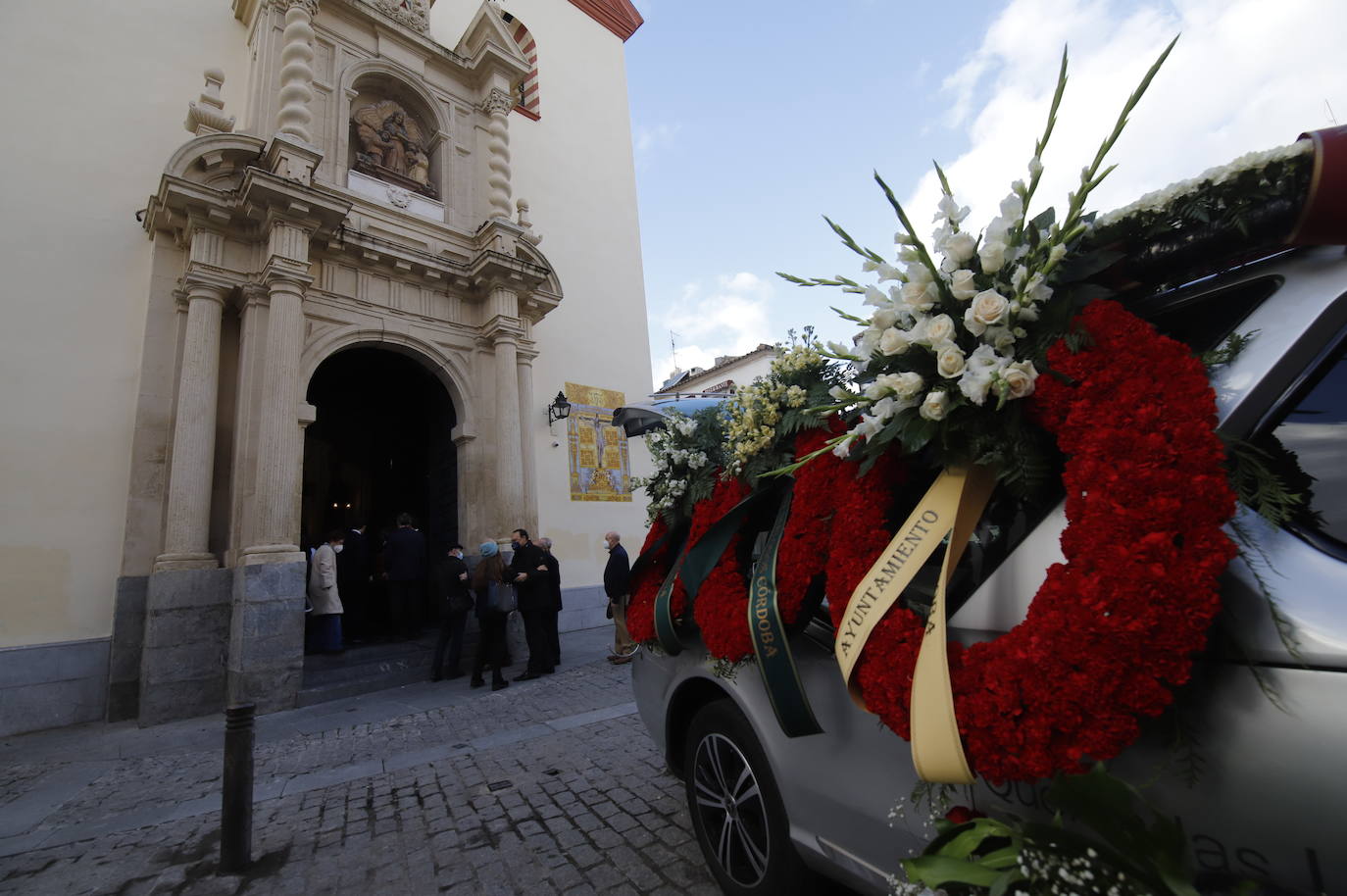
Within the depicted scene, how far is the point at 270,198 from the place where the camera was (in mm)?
7559

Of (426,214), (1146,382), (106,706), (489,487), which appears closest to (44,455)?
(106,706)

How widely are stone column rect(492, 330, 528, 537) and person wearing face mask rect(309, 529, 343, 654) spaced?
2180 millimetres

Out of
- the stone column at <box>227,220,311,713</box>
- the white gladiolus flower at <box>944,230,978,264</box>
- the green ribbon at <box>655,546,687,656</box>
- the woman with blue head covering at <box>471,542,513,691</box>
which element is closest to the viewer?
the white gladiolus flower at <box>944,230,978,264</box>

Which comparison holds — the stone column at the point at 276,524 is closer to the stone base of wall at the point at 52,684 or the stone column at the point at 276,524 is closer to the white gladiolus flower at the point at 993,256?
the stone base of wall at the point at 52,684

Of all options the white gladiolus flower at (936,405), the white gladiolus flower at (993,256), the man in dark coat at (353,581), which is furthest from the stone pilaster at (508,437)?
the white gladiolus flower at (993,256)

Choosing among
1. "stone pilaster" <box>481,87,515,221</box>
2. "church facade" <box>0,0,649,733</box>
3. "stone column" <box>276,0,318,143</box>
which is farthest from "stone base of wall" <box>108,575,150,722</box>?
"stone pilaster" <box>481,87,515,221</box>

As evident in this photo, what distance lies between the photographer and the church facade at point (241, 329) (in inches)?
272

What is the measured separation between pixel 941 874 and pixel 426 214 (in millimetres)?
10723

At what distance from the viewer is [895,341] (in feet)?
5.88

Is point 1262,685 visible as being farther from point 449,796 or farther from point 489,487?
point 489,487

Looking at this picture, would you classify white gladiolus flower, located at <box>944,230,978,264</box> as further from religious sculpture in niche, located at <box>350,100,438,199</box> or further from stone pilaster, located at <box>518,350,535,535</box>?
religious sculpture in niche, located at <box>350,100,438,199</box>

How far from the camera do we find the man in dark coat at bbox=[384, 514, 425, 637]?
29.4ft

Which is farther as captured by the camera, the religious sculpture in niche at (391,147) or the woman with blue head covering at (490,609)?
the religious sculpture in niche at (391,147)

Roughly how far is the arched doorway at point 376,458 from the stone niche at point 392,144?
2.71m
